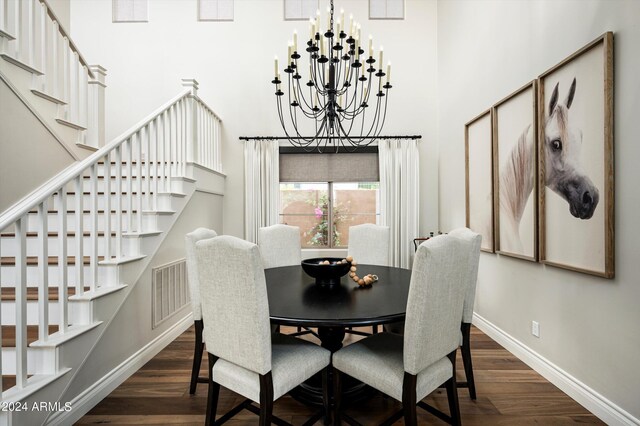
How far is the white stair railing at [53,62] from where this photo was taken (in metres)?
2.67

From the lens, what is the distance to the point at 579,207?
6.61 feet

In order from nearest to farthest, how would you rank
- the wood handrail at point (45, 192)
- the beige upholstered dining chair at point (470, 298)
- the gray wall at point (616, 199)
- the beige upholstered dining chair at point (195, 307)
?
the wood handrail at point (45, 192) < the gray wall at point (616, 199) < the beige upholstered dining chair at point (470, 298) < the beige upholstered dining chair at point (195, 307)

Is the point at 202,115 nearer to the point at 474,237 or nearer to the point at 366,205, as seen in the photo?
the point at 366,205

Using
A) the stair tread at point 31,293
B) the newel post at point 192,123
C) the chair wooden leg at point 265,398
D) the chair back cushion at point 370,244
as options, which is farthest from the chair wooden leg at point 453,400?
the newel post at point 192,123

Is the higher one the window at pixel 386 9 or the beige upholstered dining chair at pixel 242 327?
the window at pixel 386 9

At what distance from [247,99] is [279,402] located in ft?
11.9

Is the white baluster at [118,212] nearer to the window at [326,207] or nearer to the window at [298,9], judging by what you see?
the window at [326,207]

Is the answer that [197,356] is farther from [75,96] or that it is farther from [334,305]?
[75,96]

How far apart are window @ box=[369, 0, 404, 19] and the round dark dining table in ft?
11.8

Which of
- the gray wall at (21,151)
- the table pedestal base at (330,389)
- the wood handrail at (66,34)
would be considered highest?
the wood handrail at (66,34)

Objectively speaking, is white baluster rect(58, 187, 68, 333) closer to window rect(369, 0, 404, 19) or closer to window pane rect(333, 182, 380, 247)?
window pane rect(333, 182, 380, 247)

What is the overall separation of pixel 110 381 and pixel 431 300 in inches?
82.3

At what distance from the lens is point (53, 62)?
312cm

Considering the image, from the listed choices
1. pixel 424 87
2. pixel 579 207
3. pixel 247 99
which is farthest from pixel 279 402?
pixel 424 87
